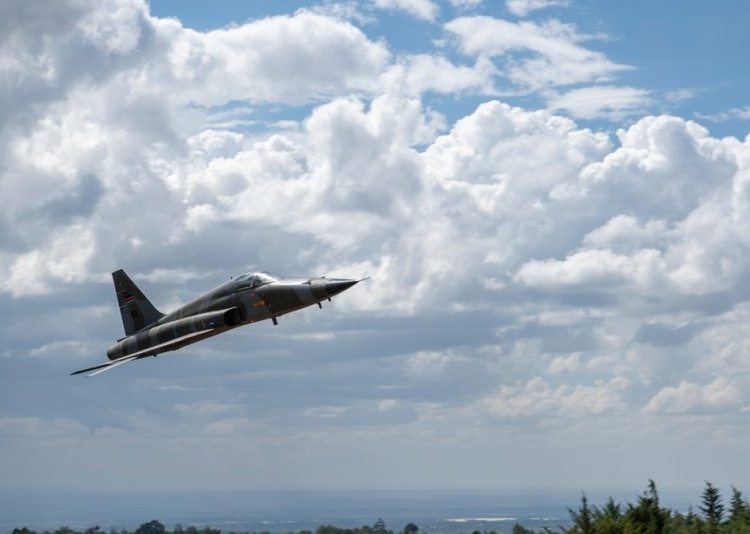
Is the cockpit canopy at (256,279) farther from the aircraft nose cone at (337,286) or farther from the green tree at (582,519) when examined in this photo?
the green tree at (582,519)

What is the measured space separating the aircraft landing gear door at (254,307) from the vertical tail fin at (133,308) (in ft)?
39.7

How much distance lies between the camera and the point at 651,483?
42938mm

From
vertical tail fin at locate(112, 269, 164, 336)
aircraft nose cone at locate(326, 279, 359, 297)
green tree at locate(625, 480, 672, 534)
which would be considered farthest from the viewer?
vertical tail fin at locate(112, 269, 164, 336)

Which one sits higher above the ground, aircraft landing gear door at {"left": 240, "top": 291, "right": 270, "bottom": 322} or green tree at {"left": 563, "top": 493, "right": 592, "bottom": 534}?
aircraft landing gear door at {"left": 240, "top": 291, "right": 270, "bottom": 322}

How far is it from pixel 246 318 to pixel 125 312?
52.3 ft

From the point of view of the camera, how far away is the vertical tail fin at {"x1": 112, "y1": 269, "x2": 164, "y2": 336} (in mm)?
76375

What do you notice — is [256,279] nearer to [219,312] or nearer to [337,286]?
[219,312]

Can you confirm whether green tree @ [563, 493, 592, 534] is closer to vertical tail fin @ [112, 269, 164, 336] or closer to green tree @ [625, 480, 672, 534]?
green tree @ [625, 480, 672, 534]

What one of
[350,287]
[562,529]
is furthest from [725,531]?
[350,287]

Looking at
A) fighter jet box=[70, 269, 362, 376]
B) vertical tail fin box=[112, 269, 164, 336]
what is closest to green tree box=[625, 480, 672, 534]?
fighter jet box=[70, 269, 362, 376]

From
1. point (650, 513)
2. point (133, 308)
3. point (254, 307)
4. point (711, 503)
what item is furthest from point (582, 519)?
point (133, 308)

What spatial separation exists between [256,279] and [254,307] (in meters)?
1.86

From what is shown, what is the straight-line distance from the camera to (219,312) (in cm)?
6700

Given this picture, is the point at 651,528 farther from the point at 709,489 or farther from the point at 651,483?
the point at 709,489
